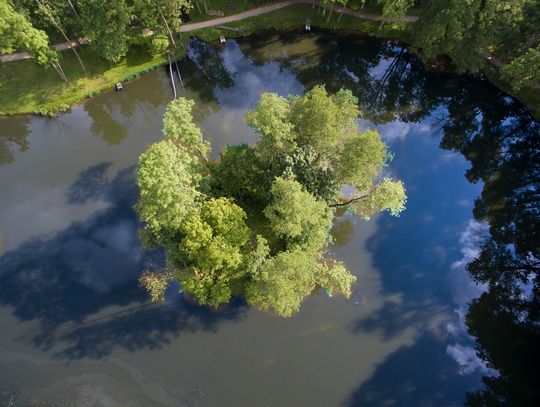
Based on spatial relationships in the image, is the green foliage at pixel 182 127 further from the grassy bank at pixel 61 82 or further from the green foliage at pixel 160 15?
the grassy bank at pixel 61 82

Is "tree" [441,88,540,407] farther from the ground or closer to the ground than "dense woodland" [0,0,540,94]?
closer to the ground

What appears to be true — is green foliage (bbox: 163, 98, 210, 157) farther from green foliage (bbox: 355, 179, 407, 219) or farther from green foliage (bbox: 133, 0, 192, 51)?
green foliage (bbox: 133, 0, 192, 51)

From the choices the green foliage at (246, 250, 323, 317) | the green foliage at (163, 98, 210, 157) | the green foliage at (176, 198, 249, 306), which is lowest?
the green foliage at (246, 250, 323, 317)

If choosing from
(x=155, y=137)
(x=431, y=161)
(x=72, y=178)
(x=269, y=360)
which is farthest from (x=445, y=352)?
(x=72, y=178)

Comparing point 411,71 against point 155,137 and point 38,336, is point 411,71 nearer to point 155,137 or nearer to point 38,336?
point 155,137

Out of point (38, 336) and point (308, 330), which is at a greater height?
point (38, 336)

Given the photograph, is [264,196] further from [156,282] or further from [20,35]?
[20,35]

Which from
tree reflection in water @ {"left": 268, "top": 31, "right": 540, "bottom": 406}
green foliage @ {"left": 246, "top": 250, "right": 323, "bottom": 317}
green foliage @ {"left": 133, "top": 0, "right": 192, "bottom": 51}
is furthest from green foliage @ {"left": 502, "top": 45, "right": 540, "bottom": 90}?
green foliage @ {"left": 133, "top": 0, "right": 192, "bottom": 51}
